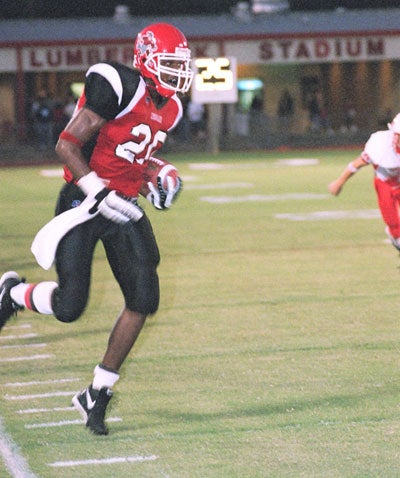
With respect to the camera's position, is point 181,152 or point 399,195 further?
point 181,152

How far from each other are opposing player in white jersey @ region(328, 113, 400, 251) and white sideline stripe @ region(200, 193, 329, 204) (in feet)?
21.2

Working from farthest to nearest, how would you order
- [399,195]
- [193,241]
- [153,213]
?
1. [153,213]
2. [193,241]
3. [399,195]

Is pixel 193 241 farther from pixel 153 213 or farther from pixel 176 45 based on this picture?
pixel 176 45

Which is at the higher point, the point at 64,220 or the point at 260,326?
the point at 64,220

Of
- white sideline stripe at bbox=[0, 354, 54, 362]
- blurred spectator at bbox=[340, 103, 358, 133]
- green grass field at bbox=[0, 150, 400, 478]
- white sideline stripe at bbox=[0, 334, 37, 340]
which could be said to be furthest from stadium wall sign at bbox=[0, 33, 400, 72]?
white sideline stripe at bbox=[0, 354, 54, 362]

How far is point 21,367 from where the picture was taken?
6074 millimetres

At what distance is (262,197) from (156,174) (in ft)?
36.5

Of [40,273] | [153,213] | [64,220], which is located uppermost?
[64,220]

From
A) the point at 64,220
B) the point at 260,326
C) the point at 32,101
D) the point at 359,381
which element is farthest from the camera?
the point at 32,101

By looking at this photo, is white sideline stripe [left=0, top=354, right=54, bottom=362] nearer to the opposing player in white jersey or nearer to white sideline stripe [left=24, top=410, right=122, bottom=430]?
white sideline stripe [left=24, top=410, right=122, bottom=430]

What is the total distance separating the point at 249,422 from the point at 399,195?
15.6 feet

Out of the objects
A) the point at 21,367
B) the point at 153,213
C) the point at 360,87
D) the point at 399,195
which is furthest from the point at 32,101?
the point at 21,367

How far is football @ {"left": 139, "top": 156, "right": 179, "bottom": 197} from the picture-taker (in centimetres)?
516

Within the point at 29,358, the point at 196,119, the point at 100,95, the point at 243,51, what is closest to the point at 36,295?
the point at 100,95
